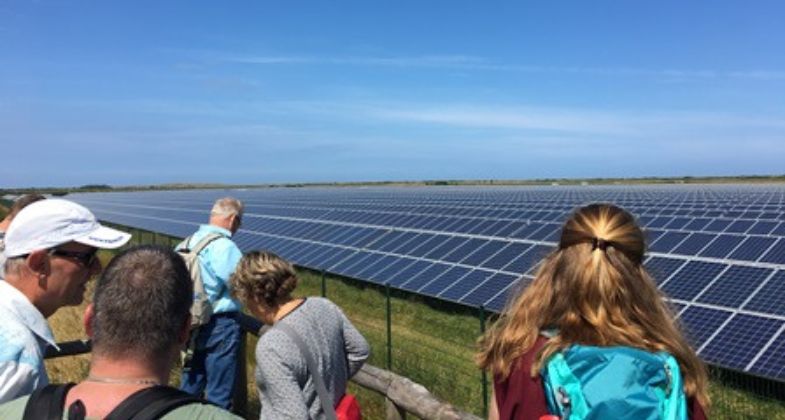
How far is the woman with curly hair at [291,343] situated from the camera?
341cm

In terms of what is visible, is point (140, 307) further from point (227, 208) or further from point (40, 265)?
point (227, 208)

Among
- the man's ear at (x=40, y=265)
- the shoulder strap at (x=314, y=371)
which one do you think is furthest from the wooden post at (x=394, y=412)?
the man's ear at (x=40, y=265)

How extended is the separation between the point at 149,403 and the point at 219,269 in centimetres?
375

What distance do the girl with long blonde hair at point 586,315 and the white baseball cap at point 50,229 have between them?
5.50ft

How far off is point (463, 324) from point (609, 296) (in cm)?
1100

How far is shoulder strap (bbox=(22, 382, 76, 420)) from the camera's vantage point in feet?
5.92

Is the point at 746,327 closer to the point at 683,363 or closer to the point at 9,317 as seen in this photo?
the point at 683,363

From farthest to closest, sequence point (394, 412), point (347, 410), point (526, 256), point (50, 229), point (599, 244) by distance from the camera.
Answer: point (526, 256) < point (394, 412) < point (347, 410) < point (50, 229) < point (599, 244)

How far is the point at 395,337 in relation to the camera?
1251 cm

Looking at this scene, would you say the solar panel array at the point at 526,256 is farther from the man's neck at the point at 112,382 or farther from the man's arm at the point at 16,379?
the man's arm at the point at 16,379

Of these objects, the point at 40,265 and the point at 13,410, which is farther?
the point at 40,265

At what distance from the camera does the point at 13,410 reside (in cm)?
191

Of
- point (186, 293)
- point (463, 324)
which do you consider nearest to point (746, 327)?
point (463, 324)

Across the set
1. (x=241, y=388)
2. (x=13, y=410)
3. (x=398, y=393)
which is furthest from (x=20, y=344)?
(x=241, y=388)
